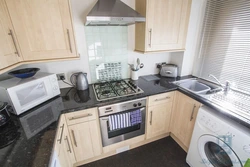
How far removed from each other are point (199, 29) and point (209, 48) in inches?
12.6

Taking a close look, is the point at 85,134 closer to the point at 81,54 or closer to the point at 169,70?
the point at 81,54

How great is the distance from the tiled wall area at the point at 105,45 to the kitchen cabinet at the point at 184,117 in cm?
98

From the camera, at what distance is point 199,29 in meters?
1.86

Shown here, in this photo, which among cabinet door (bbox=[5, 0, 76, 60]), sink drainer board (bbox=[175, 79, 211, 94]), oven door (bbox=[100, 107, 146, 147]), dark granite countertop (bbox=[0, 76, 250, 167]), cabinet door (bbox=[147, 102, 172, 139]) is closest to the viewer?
dark granite countertop (bbox=[0, 76, 250, 167])

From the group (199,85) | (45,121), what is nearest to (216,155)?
(199,85)

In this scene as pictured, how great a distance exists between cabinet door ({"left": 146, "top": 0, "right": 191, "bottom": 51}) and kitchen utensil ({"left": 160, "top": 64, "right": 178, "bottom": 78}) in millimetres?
350

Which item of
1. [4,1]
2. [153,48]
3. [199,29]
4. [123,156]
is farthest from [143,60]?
[4,1]

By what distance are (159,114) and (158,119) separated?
80mm

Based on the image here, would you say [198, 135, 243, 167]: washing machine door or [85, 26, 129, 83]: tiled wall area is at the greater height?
[85, 26, 129, 83]: tiled wall area

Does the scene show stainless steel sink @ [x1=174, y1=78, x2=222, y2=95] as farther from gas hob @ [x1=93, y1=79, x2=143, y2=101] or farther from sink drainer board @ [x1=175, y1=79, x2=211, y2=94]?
gas hob @ [x1=93, y1=79, x2=143, y2=101]

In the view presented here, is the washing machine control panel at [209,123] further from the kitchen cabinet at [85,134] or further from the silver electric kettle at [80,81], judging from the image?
the silver electric kettle at [80,81]

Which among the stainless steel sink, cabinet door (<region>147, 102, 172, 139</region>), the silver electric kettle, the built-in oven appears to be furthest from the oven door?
the stainless steel sink

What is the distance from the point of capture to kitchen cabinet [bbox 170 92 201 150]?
1.50 m

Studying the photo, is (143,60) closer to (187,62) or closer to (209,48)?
(187,62)
